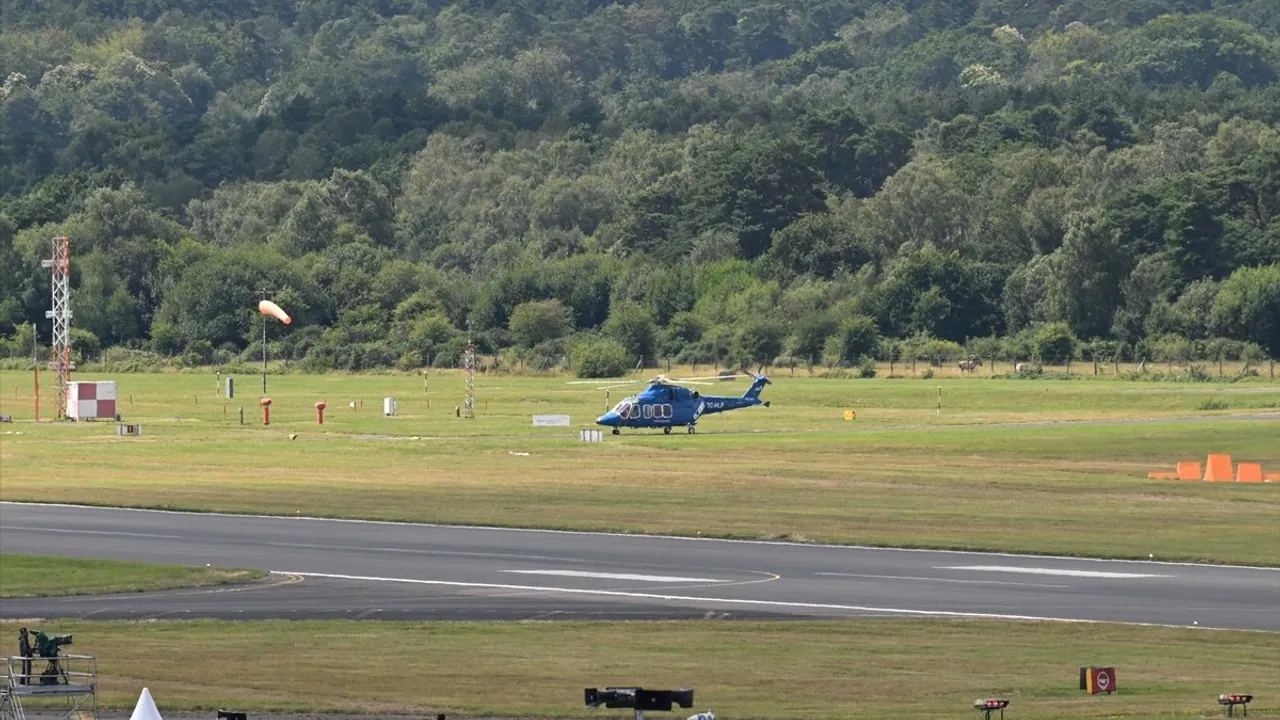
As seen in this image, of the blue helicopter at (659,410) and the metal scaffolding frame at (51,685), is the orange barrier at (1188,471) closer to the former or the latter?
the blue helicopter at (659,410)

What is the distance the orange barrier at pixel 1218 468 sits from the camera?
272 feet

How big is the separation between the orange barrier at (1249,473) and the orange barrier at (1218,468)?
381 mm

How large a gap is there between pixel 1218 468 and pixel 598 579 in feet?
117

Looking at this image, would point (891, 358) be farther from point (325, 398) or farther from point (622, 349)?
point (325, 398)

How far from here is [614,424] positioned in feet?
350

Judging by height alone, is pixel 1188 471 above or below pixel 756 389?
below

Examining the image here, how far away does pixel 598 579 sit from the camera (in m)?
54.6

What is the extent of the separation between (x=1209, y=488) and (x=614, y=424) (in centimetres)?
3368

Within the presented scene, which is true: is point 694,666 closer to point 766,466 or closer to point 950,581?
point 950,581

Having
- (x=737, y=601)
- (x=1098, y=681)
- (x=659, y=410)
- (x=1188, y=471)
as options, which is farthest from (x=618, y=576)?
(x=659, y=410)

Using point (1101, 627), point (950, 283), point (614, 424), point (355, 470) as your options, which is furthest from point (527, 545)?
point (950, 283)

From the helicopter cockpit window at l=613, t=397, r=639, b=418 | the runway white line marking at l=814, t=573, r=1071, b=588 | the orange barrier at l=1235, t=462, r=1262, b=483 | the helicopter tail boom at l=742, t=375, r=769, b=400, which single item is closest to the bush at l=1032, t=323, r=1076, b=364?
the helicopter tail boom at l=742, t=375, r=769, b=400

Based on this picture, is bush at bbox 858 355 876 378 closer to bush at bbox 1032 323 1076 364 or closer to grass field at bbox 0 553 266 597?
bush at bbox 1032 323 1076 364

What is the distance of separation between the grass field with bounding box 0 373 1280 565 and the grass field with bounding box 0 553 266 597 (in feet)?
47.0
